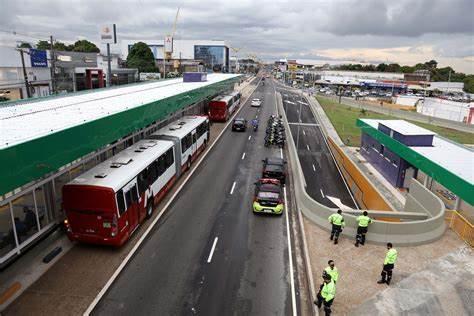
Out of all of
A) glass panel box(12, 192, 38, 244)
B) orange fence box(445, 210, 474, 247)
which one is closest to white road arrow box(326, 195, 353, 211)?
orange fence box(445, 210, 474, 247)

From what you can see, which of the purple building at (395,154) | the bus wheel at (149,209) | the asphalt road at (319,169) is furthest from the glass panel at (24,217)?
the purple building at (395,154)

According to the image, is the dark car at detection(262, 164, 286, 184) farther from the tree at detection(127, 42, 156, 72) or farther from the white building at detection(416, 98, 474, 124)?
the tree at detection(127, 42, 156, 72)

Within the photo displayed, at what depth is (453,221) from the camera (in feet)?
59.4

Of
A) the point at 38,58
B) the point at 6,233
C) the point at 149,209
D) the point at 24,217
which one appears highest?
the point at 38,58

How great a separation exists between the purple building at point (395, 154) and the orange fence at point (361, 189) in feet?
9.22

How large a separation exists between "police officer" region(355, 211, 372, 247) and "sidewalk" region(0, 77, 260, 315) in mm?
10030

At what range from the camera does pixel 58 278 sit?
12883mm

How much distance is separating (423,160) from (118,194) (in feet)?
62.9

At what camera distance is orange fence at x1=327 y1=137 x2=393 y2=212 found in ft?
77.2

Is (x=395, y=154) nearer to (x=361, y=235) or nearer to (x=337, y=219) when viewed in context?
(x=361, y=235)

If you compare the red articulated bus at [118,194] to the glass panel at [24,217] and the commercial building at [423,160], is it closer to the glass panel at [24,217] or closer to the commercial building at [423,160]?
the glass panel at [24,217]

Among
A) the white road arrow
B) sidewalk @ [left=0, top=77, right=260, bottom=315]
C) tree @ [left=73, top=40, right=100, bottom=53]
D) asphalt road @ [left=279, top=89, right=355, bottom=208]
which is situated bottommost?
the white road arrow

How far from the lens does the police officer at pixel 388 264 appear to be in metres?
12.5

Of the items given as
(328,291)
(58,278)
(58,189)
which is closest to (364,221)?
(328,291)
